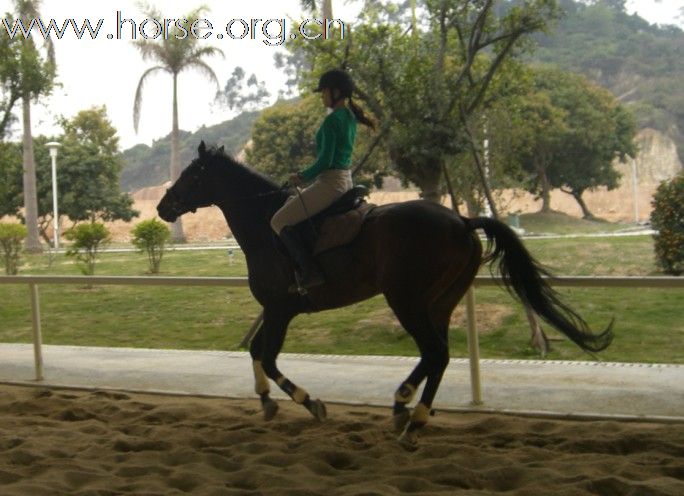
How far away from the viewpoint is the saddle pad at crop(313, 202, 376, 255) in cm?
534

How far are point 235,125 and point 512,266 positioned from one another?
39.7 m

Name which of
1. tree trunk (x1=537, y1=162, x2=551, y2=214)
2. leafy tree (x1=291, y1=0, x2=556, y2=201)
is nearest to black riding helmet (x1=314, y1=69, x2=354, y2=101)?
leafy tree (x1=291, y1=0, x2=556, y2=201)

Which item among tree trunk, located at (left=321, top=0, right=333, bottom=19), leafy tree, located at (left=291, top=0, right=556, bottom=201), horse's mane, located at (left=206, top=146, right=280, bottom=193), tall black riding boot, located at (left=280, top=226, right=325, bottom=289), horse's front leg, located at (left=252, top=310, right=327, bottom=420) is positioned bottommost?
horse's front leg, located at (left=252, top=310, right=327, bottom=420)

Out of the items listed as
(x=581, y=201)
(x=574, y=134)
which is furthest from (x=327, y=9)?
(x=581, y=201)

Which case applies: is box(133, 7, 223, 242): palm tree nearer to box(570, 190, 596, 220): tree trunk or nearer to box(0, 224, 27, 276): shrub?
box(0, 224, 27, 276): shrub

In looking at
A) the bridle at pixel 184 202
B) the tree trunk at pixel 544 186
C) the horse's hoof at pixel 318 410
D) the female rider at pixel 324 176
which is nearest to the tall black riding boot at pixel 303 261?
the female rider at pixel 324 176

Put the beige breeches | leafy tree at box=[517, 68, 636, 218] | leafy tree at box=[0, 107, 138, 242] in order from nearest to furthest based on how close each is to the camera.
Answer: the beige breeches, leafy tree at box=[517, 68, 636, 218], leafy tree at box=[0, 107, 138, 242]

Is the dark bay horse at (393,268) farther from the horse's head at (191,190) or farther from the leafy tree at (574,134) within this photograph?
the leafy tree at (574,134)

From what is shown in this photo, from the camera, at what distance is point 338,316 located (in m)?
12.7

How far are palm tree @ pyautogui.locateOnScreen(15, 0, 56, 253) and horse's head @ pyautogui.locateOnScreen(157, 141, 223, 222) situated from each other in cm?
768

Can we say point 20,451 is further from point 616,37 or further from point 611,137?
point 616,37

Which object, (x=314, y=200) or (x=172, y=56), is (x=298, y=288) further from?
(x=172, y=56)

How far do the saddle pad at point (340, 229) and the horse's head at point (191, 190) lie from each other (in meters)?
0.96

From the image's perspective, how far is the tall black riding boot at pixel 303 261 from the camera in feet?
17.6
